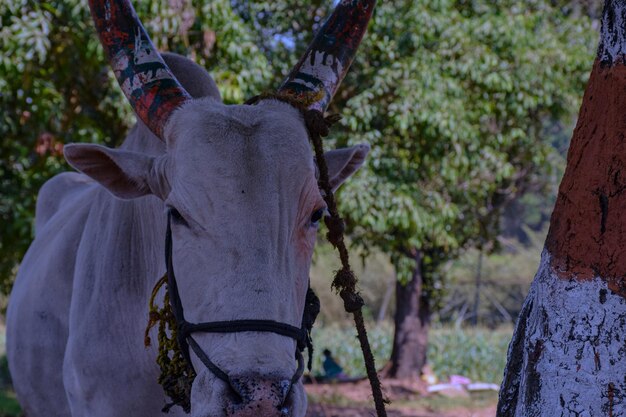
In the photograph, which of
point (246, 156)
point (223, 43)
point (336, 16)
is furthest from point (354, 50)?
point (223, 43)

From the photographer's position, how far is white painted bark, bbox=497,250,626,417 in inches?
100

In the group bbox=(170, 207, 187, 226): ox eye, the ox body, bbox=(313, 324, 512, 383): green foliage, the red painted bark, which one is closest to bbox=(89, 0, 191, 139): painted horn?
the ox body

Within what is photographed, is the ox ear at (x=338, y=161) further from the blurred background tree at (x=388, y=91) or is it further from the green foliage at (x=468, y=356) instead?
the green foliage at (x=468, y=356)

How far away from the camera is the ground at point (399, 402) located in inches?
410

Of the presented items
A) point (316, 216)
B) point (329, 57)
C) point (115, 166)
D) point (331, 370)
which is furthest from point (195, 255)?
point (331, 370)

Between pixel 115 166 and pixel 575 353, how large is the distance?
5.45 ft

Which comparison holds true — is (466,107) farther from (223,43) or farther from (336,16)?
(336,16)

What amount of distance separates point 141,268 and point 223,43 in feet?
15.5

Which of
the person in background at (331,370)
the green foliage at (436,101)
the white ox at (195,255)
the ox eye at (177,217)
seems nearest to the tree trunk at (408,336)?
the person in background at (331,370)

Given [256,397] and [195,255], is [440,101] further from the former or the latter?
[256,397]

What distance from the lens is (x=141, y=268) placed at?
330cm

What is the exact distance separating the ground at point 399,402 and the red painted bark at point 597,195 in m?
7.06

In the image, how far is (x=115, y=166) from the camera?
9.70 feet

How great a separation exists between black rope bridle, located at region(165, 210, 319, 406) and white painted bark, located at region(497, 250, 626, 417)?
28.6 inches
